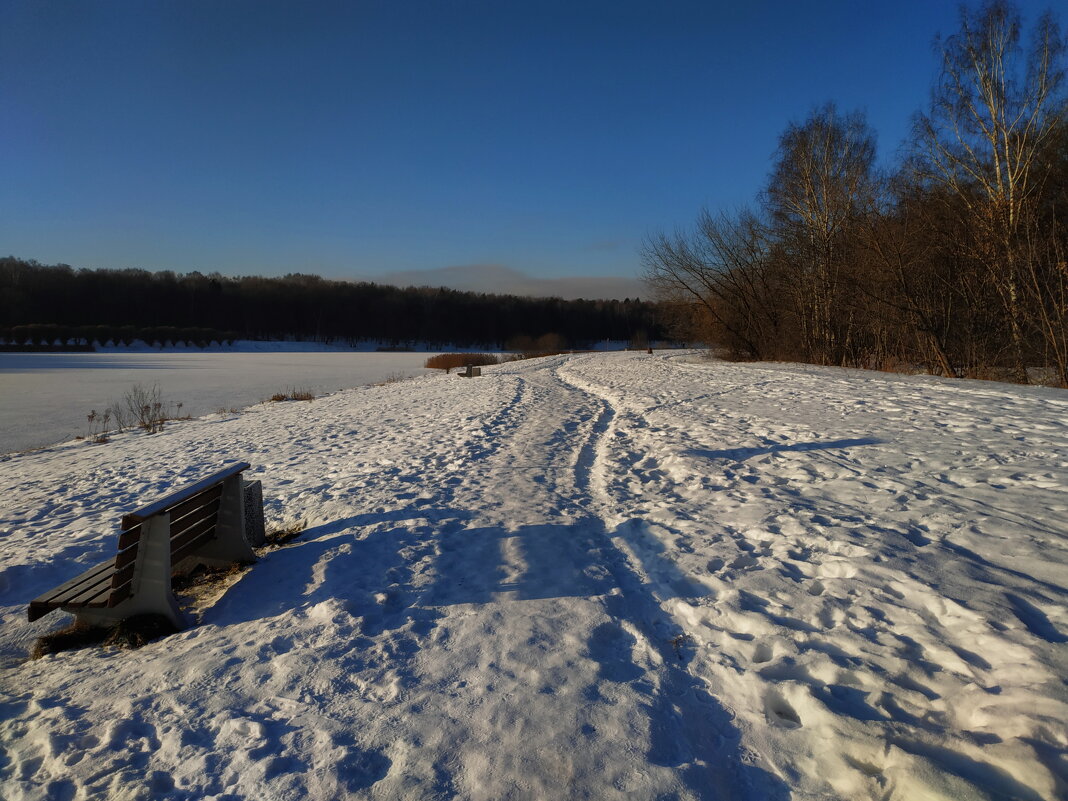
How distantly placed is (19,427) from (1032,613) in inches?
761

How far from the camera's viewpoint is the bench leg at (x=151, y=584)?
11.9ft

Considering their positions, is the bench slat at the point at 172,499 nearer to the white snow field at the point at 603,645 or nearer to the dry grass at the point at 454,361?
the white snow field at the point at 603,645

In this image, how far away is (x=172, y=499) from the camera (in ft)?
12.4

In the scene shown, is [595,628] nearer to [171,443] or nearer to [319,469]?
[319,469]

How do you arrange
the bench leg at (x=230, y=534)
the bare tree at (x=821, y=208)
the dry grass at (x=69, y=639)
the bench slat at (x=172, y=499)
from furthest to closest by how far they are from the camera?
the bare tree at (x=821, y=208) → the bench leg at (x=230, y=534) → the dry grass at (x=69, y=639) → the bench slat at (x=172, y=499)

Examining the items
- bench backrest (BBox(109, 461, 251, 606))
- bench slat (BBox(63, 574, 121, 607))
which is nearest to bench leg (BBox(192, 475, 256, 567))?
bench backrest (BBox(109, 461, 251, 606))

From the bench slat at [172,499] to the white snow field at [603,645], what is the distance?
784 millimetres

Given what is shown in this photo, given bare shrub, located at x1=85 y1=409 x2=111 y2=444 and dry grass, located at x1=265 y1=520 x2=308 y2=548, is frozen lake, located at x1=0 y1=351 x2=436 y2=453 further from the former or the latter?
dry grass, located at x1=265 y1=520 x2=308 y2=548

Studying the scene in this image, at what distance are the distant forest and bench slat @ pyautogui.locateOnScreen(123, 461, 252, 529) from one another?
2614 inches

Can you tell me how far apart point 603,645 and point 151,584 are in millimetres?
2898

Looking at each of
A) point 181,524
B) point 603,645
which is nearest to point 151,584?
point 181,524

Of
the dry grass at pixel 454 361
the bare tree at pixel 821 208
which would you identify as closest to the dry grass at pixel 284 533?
the bare tree at pixel 821 208

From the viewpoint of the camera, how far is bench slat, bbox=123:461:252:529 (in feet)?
11.2

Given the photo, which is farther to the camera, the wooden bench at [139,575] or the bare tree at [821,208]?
the bare tree at [821,208]
